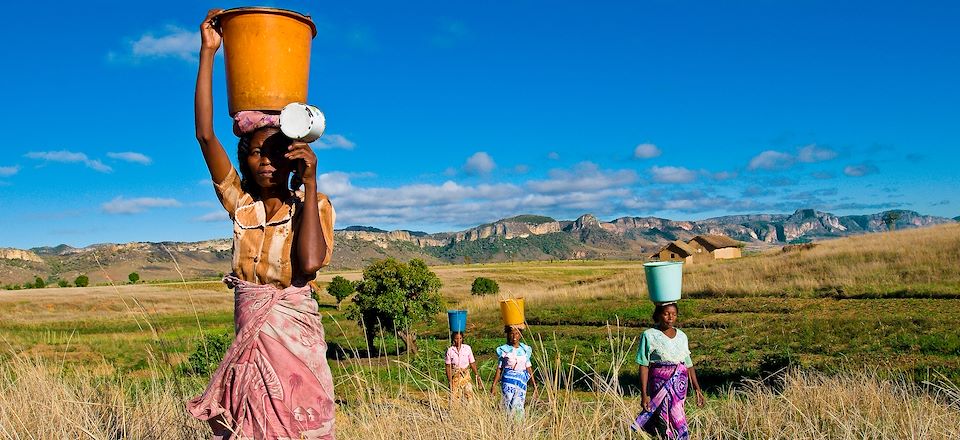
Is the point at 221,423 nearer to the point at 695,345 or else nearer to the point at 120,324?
the point at 695,345

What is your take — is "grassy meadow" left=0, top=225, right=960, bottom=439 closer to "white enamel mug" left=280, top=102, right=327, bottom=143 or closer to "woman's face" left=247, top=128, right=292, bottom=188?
"woman's face" left=247, top=128, right=292, bottom=188

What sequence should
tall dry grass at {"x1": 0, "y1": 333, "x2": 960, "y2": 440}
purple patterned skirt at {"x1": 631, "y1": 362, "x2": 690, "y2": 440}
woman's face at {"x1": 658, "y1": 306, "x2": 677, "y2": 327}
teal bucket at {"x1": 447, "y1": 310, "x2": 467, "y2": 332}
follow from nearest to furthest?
tall dry grass at {"x1": 0, "y1": 333, "x2": 960, "y2": 440}, purple patterned skirt at {"x1": 631, "y1": 362, "x2": 690, "y2": 440}, woman's face at {"x1": 658, "y1": 306, "x2": 677, "y2": 327}, teal bucket at {"x1": 447, "y1": 310, "x2": 467, "y2": 332}

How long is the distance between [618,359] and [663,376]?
236cm

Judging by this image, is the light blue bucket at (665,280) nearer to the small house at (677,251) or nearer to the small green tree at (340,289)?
the small green tree at (340,289)

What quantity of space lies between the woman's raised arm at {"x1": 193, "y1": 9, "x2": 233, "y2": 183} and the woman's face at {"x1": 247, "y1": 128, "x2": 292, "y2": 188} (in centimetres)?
13

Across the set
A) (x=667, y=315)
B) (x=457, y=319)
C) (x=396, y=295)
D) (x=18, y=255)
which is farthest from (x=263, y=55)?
(x=18, y=255)

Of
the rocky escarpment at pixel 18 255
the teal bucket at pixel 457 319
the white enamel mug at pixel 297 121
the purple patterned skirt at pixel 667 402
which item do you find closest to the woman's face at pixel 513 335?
the teal bucket at pixel 457 319

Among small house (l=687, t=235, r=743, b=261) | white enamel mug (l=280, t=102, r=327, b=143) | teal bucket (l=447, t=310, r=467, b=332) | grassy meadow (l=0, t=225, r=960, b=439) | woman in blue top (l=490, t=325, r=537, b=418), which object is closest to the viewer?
white enamel mug (l=280, t=102, r=327, b=143)

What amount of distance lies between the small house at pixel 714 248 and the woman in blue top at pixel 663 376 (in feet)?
189

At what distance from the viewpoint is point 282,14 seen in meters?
2.18

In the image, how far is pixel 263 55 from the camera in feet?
7.16

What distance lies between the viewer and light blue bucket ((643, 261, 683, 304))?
16.5 ft

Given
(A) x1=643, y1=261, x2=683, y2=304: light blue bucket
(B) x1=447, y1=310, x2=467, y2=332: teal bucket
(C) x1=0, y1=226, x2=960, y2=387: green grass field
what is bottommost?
(C) x1=0, y1=226, x2=960, y2=387: green grass field

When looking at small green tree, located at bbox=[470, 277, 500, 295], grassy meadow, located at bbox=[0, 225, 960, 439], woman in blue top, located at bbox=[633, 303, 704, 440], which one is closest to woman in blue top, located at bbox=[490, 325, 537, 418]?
grassy meadow, located at bbox=[0, 225, 960, 439]
